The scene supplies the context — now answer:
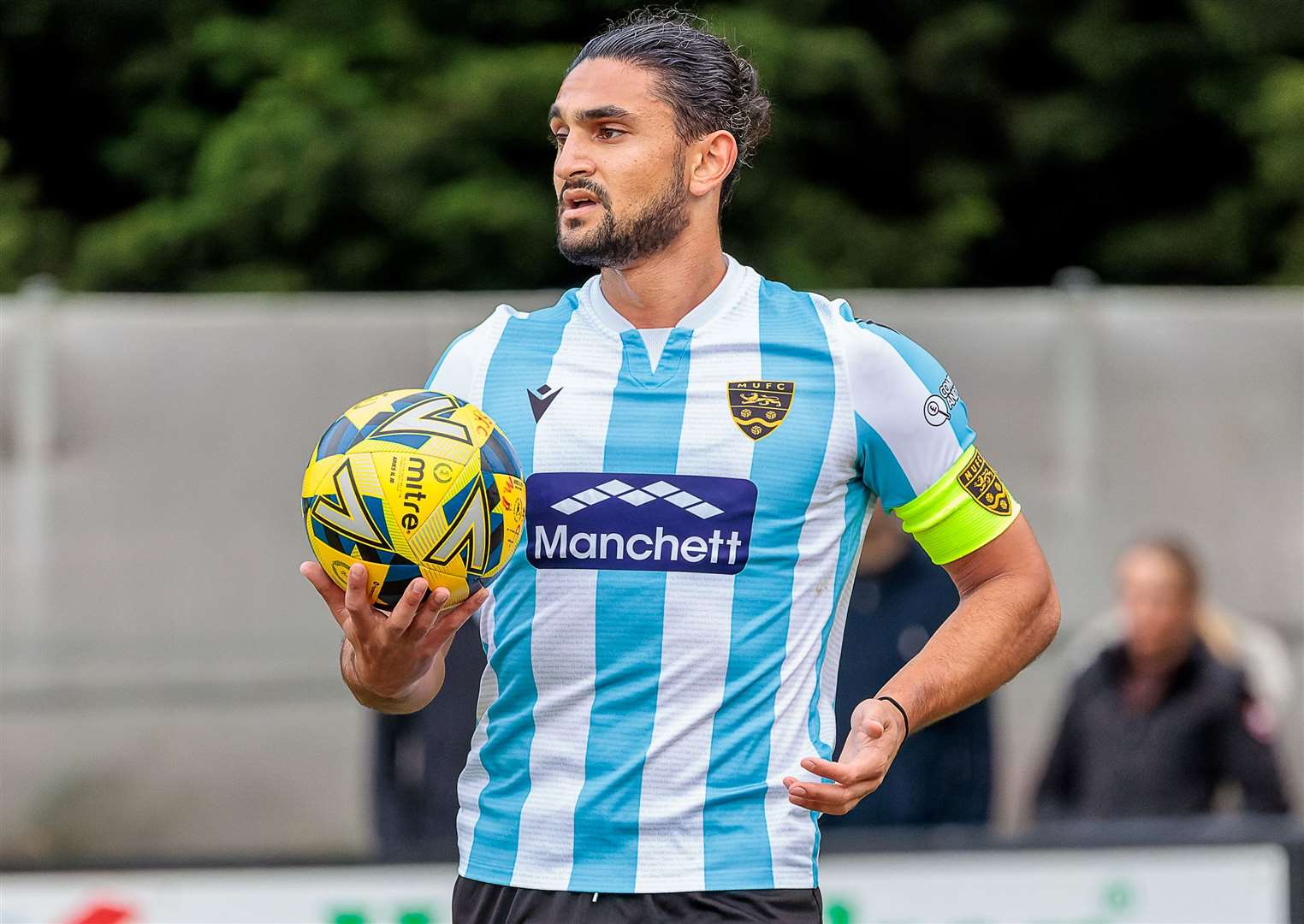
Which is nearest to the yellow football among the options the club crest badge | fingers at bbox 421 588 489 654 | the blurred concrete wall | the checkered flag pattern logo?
fingers at bbox 421 588 489 654

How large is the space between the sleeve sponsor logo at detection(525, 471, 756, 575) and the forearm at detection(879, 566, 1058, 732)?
0.32 m

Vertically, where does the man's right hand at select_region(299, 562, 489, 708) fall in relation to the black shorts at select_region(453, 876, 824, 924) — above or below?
above

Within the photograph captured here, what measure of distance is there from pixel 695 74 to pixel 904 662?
2.67 metres

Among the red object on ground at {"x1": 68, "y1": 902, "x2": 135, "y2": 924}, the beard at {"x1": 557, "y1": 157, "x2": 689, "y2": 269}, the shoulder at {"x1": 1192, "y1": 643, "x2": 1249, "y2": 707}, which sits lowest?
the red object on ground at {"x1": 68, "y1": 902, "x2": 135, "y2": 924}

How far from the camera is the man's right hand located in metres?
2.66

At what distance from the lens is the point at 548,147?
475 inches

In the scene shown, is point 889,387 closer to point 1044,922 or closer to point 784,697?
point 784,697

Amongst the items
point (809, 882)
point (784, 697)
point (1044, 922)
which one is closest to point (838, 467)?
point (784, 697)

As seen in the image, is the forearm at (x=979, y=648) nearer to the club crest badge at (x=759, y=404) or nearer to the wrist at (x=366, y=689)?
the club crest badge at (x=759, y=404)

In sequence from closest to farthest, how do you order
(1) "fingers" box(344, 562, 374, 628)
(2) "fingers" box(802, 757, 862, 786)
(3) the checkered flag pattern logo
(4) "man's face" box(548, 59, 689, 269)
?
1. (2) "fingers" box(802, 757, 862, 786)
2. (1) "fingers" box(344, 562, 374, 628)
3. (3) the checkered flag pattern logo
4. (4) "man's face" box(548, 59, 689, 269)

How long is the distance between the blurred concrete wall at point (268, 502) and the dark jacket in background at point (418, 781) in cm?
219

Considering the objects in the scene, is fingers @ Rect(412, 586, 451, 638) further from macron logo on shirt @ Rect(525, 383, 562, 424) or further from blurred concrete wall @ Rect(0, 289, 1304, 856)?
blurred concrete wall @ Rect(0, 289, 1304, 856)

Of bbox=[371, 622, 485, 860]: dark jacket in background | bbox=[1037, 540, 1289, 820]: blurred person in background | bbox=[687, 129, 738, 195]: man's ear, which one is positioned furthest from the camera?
bbox=[1037, 540, 1289, 820]: blurred person in background

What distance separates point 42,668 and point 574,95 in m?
5.12
